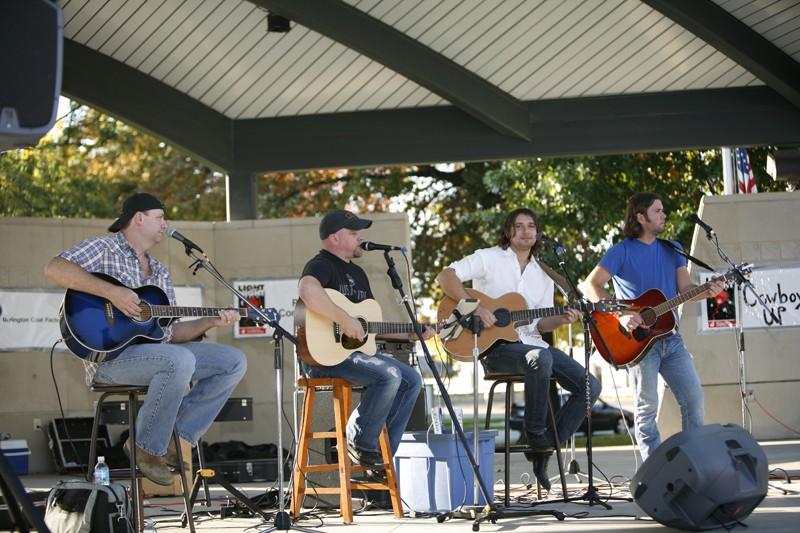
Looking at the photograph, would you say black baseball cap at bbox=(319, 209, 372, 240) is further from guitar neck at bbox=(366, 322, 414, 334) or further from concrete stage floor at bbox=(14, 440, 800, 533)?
concrete stage floor at bbox=(14, 440, 800, 533)

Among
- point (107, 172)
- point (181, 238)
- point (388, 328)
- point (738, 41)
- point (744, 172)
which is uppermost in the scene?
point (107, 172)

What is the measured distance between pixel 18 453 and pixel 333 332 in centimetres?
480

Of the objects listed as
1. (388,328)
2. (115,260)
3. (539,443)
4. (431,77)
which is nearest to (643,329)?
(539,443)

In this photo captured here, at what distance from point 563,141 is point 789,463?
380 centimetres

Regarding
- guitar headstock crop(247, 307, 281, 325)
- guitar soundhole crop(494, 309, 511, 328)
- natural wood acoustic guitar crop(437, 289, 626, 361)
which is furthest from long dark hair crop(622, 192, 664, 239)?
guitar headstock crop(247, 307, 281, 325)

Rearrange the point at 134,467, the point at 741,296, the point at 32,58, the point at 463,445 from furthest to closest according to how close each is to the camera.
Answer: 1. the point at 741,296
2. the point at 463,445
3. the point at 134,467
4. the point at 32,58

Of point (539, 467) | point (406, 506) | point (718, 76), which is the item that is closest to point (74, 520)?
point (406, 506)

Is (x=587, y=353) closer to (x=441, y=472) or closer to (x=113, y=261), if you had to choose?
(x=441, y=472)

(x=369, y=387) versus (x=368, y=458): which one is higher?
(x=369, y=387)

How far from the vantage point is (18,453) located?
31.1 feet

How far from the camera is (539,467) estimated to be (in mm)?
6543

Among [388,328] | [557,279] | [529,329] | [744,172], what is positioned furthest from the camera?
[744,172]

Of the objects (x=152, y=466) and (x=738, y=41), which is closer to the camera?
(x=152, y=466)

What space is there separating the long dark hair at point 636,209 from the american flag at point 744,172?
5702mm
